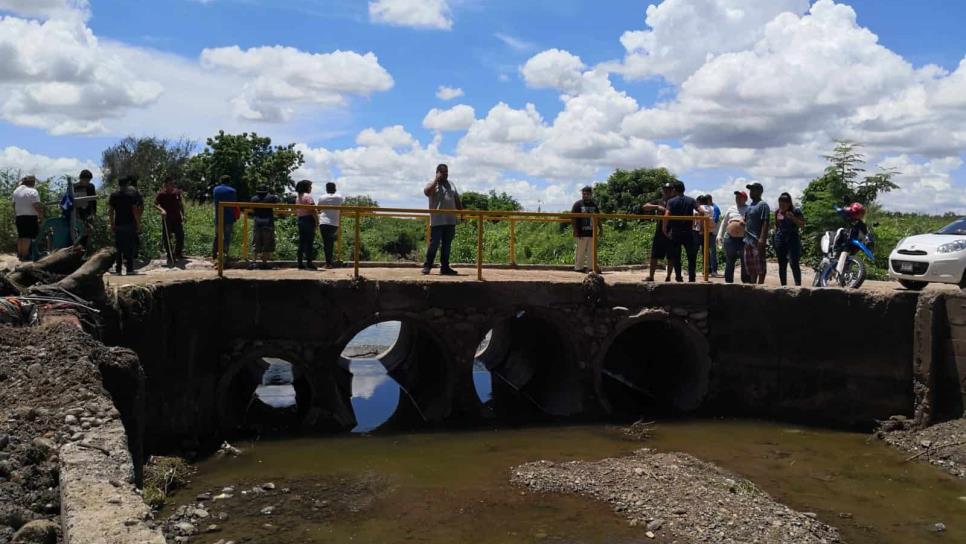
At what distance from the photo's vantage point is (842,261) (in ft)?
41.0

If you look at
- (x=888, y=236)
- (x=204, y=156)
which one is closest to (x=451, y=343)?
(x=888, y=236)

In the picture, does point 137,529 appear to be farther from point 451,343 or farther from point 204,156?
point 204,156

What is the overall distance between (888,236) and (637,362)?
33.4ft

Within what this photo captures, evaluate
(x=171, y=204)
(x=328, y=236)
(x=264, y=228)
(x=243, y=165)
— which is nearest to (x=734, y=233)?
(x=328, y=236)

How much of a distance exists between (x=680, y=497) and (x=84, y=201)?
9648 millimetres

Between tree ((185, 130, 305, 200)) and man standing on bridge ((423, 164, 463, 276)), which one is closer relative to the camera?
man standing on bridge ((423, 164, 463, 276))

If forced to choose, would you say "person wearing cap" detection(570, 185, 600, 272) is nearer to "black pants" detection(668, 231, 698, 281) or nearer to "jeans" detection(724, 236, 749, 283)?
"black pants" detection(668, 231, 698, 281)

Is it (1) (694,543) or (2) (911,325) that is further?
(2) (911,325)

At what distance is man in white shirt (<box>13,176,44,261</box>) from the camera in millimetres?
12254

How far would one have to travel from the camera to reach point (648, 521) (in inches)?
327

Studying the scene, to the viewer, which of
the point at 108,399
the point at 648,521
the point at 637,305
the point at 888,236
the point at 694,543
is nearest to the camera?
the point at 108,399

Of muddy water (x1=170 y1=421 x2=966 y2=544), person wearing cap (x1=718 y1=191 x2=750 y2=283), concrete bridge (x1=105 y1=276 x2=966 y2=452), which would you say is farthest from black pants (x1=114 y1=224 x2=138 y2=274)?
person wearing cap (x1=718 y1=191 x2=750 y2=283)

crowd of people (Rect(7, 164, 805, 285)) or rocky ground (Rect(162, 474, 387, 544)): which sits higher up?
crowd of people (Rect(7, 164, 805, 285))

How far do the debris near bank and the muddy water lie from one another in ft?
0.90
